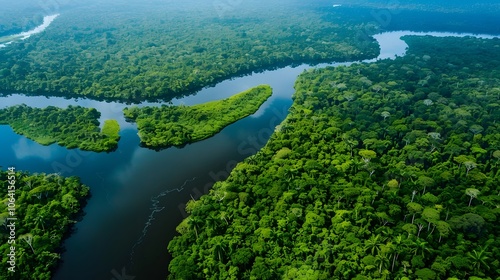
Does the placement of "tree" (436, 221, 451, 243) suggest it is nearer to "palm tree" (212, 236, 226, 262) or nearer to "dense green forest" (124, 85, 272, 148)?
"palm tree" (212, 236, 226, 262)

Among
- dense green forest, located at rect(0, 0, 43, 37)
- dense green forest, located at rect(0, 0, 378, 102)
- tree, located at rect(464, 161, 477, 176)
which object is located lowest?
tree, located at rect(464, 161, 477, 176)

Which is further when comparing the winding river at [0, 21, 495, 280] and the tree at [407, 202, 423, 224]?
the tree at [407, 202, 423, 224]

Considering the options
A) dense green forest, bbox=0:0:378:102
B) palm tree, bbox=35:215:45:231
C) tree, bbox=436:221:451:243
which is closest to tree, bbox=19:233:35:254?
palm tree, bbox=35:215:45:231

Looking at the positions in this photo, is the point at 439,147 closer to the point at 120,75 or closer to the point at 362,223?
the point at 362,223

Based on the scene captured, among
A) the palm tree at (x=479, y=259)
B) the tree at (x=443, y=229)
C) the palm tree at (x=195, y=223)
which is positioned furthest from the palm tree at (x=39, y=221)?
the palm tree at (x=479, y=259)

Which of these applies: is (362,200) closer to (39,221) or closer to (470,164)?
(470,164)

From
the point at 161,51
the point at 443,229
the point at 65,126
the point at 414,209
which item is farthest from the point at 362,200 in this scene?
the point at 161,51

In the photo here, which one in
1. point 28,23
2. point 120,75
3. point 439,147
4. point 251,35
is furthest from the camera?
point 28,23

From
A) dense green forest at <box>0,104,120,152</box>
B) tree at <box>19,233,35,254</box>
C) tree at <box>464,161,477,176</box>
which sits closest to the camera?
tree at <box>19,233,35,254</box>

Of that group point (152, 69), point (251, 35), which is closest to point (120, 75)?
point (152, 69)
